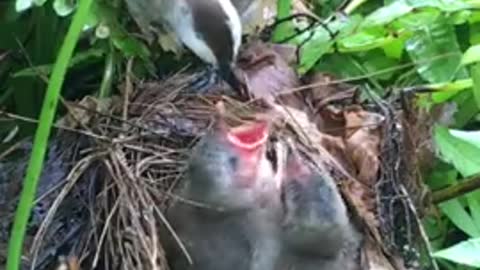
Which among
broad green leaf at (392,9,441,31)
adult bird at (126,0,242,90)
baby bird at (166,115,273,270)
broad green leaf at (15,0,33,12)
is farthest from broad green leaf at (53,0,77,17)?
broad green leaf at (392,9,441,31)

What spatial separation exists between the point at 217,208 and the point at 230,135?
0.24ft

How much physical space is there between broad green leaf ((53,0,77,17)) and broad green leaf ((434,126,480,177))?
0.43 metres

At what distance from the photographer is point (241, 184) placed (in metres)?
1.29

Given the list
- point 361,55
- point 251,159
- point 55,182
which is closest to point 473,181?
point 361,55

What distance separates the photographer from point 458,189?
1557 mm

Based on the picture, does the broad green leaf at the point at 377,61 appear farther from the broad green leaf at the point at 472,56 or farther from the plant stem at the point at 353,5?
the broad green leaf at the point at 472,56

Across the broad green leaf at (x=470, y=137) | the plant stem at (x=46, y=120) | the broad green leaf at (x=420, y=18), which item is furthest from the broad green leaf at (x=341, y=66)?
the plant stem at (x=46, y=120)

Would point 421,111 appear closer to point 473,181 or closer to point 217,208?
point 473,181

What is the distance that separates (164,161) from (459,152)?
332mm

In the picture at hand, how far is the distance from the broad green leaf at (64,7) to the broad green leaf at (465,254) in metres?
0.49

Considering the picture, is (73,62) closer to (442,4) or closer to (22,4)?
(22,4)

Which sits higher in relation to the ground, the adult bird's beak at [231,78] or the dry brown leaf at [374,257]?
the adult bird's beak at [231,78]

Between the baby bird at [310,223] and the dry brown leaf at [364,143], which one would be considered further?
the dry brown leaf at [364,143]

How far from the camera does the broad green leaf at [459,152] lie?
1.46 metres
